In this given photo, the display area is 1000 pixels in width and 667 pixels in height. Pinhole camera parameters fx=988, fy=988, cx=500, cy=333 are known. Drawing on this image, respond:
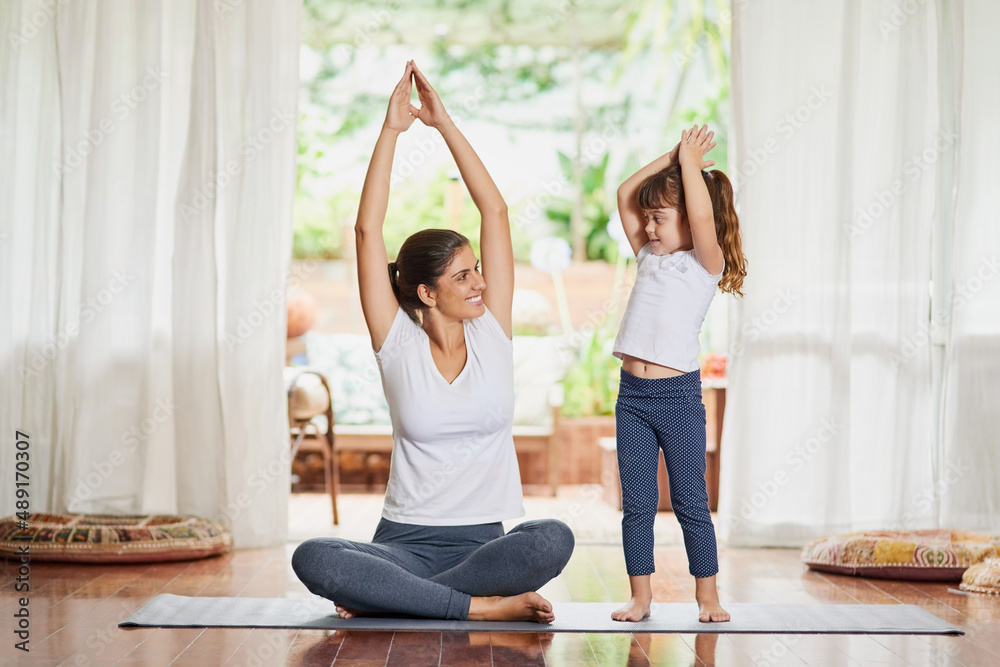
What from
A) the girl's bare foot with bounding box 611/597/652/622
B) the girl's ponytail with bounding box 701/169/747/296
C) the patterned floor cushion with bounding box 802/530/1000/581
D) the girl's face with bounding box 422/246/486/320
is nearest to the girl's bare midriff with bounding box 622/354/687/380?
the girl's ponytail with bounding box 701/169/747/296

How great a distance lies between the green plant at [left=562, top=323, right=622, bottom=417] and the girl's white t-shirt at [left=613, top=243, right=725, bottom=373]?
10.3ft

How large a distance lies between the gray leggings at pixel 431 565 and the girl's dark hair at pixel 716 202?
2.60 ft

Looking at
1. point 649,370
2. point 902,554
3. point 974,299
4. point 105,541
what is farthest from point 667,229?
point 105,541

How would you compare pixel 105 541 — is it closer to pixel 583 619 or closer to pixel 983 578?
pixel 583 619

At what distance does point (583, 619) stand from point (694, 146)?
1180 millimetres

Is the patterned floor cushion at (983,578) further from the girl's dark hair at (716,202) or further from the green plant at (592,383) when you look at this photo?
the green plant at (592,383)

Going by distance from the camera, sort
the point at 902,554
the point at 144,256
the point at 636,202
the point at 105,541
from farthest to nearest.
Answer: the point at 144,256 → the point at 105,541 → the point at 902,554 → the point at 636,202

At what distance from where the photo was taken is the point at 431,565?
2342 mm

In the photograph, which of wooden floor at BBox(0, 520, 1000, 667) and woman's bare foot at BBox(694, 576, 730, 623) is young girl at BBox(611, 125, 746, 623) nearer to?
woman's bare foot at BBox(694, 576, 730, 623)

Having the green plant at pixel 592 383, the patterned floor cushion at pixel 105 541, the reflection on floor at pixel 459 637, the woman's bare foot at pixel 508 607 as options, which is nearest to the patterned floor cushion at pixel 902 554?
the reflection on floor at pixel 459 637

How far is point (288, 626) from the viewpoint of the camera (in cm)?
232

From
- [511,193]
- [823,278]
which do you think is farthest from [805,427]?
[511,193]

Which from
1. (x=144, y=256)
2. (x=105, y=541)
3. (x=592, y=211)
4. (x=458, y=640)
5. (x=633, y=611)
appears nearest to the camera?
(x=458, y=640)

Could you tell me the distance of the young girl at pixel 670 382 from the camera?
2.42m
